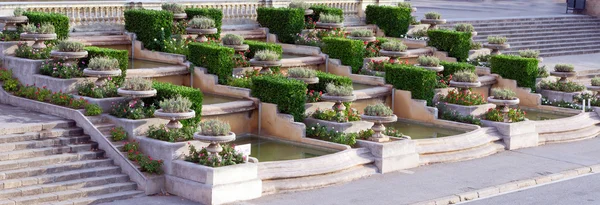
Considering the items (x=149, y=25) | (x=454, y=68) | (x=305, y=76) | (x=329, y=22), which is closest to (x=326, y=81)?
(x=305, y=76)

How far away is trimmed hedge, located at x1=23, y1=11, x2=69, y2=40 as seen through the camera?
1128 inches

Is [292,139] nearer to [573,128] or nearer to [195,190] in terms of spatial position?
[195,190]

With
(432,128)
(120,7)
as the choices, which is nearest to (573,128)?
(432,128)

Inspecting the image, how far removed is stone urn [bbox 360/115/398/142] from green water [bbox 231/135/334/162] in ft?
3.74

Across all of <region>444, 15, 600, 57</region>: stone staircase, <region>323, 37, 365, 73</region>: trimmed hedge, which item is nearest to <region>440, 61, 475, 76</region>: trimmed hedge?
<region>323, 37, 365, 73</region>: trimmed hedge

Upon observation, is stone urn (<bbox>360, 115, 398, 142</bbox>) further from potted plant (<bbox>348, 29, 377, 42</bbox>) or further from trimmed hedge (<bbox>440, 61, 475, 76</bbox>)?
potted plant (<bbox>348, 29, 377, 42</bbox>)

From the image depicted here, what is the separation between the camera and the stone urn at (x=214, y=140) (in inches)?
870

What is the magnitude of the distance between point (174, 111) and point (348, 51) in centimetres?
1118

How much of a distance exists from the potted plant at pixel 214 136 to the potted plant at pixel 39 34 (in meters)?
6.95

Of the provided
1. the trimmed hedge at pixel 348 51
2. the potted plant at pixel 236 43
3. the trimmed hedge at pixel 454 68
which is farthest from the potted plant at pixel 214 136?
the trimmed hedge at pixel 454 68

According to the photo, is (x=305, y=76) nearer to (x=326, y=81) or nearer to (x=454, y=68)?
(x=326, y=81)

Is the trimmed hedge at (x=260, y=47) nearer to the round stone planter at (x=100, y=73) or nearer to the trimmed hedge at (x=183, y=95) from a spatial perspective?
the trimmed hedge at (x=183, y=95)

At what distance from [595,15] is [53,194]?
120 feet

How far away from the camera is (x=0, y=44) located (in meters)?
27.6
